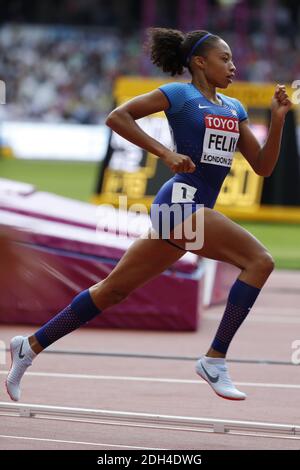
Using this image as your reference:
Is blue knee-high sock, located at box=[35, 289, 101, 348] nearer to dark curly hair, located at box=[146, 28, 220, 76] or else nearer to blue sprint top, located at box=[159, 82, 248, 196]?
blue sprint top, located at box=[159, 82, 248, 196]

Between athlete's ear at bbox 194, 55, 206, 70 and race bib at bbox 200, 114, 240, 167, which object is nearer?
race bib at bbox 200, 114, 240, 167

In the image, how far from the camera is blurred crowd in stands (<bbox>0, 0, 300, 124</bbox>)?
37969 mm

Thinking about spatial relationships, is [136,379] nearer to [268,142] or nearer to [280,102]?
[268,142]

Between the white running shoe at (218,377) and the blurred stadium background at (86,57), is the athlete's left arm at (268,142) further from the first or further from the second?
the blurred stadium background at (86,57)

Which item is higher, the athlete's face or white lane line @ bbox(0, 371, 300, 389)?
the athlete's face

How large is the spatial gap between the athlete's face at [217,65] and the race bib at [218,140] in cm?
22

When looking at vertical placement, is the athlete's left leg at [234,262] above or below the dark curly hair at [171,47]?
below

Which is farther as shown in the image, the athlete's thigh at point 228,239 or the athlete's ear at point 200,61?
the athlete's ear at point 200,61

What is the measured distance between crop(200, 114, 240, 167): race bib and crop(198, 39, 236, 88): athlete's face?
0.22 metres

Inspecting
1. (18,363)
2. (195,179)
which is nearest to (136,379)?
(18,363)

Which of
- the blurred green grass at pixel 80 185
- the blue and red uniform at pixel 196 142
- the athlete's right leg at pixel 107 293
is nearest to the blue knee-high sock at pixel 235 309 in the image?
the athlete's right leg at pixel 107 293

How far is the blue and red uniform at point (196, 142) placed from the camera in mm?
5734

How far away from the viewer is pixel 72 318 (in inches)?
232

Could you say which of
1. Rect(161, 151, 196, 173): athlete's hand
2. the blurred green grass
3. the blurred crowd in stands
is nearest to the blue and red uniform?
Rect(161, 151, 196, 173): athlete's hand
